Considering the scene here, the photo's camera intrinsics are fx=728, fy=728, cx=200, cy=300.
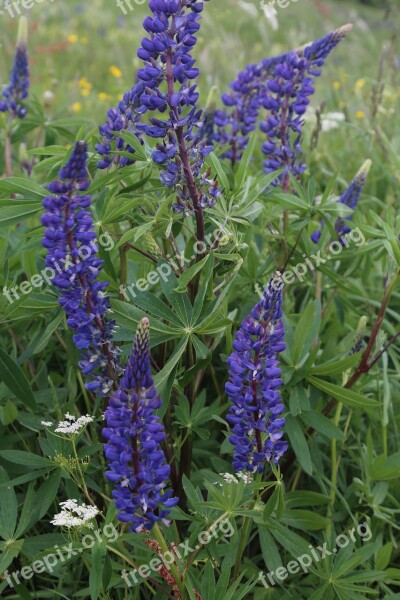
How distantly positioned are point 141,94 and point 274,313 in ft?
2.65

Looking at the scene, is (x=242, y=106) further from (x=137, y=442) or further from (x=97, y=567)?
(x=97, y=567)

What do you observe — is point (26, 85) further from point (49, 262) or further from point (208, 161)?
point (49, 262)

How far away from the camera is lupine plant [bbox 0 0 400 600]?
1804 millimetres

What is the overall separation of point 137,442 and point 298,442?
2.43 feet

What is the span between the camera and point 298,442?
2217 millimetres

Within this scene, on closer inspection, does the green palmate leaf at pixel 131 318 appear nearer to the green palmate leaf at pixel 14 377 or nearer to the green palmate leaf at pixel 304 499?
the green palmate leaf at pixel 14 377

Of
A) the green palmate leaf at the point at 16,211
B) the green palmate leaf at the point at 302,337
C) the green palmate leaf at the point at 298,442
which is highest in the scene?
the green palmate leaf at the point at 16,211

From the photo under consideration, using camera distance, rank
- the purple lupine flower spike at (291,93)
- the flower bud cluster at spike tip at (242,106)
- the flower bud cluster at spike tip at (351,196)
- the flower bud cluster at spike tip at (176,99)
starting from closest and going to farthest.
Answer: the flower bud cluster at spike tip at (176,99)
the purple lupine flower spike at (291,93)
the flower bud cluster at spike tip at (351,196)
the flower bud cluster at spike tip at (242,106)

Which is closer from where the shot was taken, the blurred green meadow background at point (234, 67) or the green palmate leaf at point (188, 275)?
the green palmate leaf at point (188, 275)

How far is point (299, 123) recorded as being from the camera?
8.38 feet

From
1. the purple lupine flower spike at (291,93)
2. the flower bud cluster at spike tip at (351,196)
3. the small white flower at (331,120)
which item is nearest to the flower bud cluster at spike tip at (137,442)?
the purple lupine flower spike at (291,93)

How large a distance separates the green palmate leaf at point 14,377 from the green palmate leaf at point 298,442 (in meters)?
0.80

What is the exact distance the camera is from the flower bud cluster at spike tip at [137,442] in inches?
60.9

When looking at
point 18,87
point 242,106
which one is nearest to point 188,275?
point 242,106
